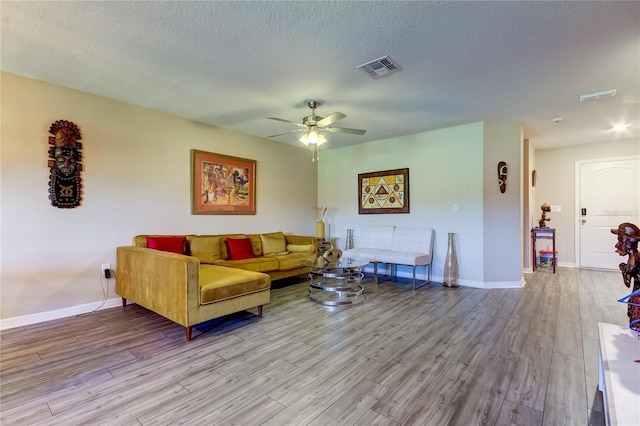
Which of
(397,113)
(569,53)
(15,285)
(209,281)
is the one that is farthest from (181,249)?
(569,53)

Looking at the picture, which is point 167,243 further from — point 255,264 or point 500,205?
point 500,205

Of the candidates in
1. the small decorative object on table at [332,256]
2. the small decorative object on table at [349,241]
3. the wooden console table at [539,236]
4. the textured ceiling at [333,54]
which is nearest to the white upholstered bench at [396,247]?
the small decorative object on table at [349,241]

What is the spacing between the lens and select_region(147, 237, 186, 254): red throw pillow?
3494 millimetres

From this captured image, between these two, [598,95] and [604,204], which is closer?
[598,95]

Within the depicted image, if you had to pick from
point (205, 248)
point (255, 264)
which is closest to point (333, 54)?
point (255, 264)

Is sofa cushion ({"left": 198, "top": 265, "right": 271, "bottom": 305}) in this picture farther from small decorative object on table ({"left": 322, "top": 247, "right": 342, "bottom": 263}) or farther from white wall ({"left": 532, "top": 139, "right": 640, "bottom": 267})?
white wall ({"left": 532, "top": 139, "right": 640, "bottom": 267})

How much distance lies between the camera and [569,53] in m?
2.51

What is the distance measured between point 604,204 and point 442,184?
3.53 metres

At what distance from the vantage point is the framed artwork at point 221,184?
4.32 metres

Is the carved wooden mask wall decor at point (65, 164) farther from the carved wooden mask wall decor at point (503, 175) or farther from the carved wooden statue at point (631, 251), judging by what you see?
the carved wooden mask wall decor at point (503, 175)

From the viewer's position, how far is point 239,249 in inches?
172

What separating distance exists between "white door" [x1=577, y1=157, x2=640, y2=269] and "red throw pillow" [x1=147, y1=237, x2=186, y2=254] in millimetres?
7326

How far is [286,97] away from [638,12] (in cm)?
297

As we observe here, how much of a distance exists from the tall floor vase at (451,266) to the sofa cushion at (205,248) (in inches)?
138
